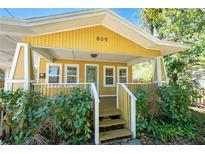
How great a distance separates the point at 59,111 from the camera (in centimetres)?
404

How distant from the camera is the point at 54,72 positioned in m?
8.21

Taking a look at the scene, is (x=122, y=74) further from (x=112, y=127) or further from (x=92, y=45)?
(x=112, y=127)

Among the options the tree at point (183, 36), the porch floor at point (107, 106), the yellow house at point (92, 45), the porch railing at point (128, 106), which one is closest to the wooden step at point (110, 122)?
the yellow house at point (92, 45)

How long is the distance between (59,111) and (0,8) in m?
3.49

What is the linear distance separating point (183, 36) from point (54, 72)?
29.1ft

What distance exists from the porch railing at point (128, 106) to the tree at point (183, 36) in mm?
5943

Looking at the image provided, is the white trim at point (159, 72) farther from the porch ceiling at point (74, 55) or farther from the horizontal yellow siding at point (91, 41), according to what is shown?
the porch ceiling at point (74, 55)

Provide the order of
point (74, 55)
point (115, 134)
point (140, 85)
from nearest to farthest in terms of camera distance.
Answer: point (115, 134) < point (140, 85) < point (74, 55)

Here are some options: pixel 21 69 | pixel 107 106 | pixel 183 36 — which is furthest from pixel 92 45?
pixel 183 36

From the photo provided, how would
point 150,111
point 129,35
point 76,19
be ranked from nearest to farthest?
1. point 76,19
2. point 150,111
3. point 129,35

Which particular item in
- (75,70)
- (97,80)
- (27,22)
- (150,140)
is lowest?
(150,140)

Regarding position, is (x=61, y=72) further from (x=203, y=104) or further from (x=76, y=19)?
(x=203, y=104)

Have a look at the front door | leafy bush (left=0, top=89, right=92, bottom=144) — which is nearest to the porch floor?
leafy bush (left=0, top=89, right=92, bottom=144)

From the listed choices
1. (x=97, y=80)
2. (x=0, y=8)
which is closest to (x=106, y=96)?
(x=97, y=80)
